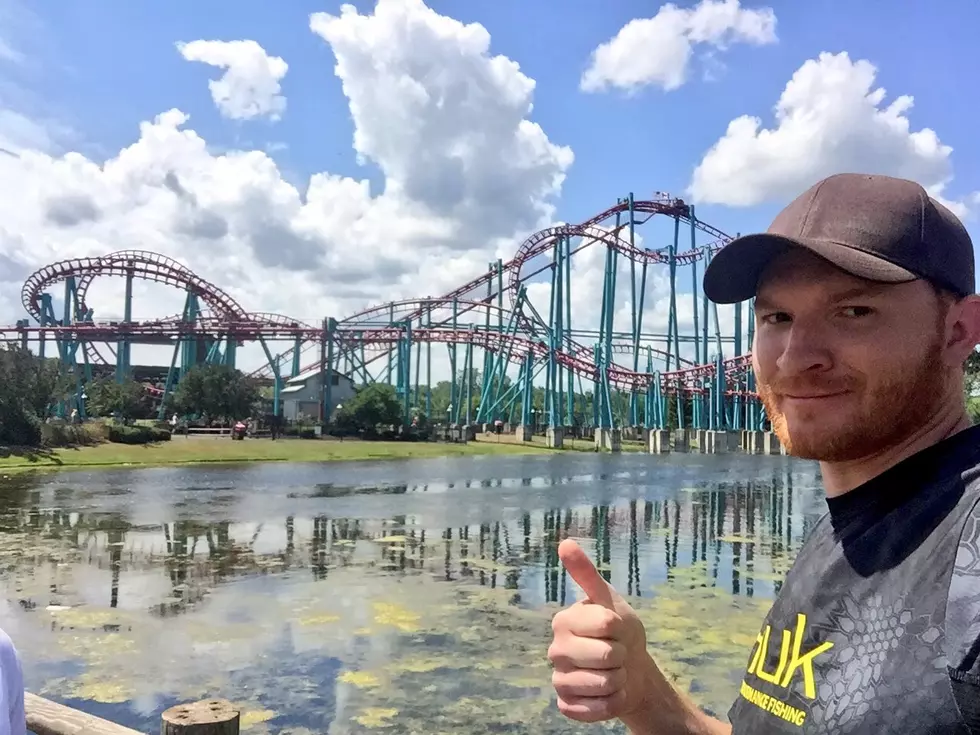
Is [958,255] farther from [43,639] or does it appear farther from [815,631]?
[43,639]

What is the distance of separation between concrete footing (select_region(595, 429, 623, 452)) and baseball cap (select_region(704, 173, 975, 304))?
4366 cm

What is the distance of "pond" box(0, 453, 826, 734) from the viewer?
555 centimetres

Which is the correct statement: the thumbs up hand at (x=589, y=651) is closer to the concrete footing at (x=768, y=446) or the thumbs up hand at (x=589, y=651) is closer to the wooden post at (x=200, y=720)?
the wooden post at (x=200, y=720)

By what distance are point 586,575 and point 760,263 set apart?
0.58 metres

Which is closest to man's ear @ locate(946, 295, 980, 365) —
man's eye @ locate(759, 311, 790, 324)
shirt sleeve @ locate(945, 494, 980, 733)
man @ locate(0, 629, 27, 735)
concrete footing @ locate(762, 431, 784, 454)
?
man's eye @ locate(759, 311, 790, 324)

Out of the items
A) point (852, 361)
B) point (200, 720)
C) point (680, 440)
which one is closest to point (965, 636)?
A: point (852, 361)

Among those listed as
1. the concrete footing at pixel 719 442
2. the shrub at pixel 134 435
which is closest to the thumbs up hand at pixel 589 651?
the shrub at pixel 134 435

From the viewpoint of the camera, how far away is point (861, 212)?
122 centimetres

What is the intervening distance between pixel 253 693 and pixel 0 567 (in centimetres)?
605

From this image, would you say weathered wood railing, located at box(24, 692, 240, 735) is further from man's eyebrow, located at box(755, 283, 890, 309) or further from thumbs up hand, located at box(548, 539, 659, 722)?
man's eyebrow, located at box(755, 283, 890, 309)

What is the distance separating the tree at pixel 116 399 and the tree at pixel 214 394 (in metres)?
2.30

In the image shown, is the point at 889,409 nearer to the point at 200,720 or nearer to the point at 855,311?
the point at 855,311

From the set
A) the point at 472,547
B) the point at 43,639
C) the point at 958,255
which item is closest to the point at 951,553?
the point at 958,255

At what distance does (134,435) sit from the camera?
3100 cm
